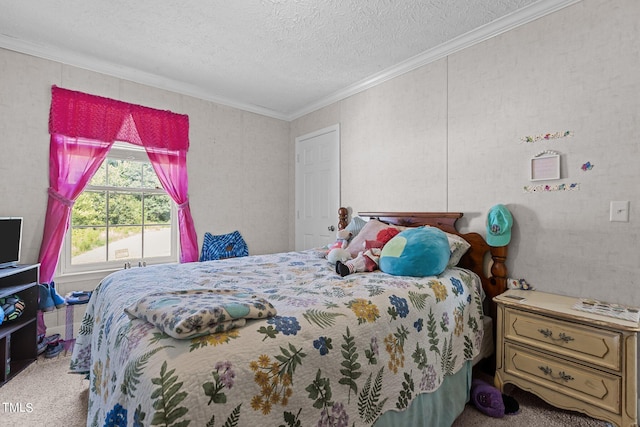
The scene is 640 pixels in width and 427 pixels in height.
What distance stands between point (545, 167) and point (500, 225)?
48cm

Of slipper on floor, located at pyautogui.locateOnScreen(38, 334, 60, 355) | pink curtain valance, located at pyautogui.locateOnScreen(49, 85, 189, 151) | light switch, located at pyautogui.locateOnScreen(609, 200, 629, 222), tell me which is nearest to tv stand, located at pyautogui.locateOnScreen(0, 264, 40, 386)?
slipper on floor, located at pyautogui.locateOnScreen(38, 334, 60, 355)

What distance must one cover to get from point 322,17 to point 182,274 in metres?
2.07

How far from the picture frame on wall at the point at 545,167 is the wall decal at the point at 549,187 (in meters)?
0.05

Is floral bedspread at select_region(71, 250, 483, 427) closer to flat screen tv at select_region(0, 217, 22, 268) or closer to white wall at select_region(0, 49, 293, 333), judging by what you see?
flat screen tv at select_region(0, 217, 22, 268)

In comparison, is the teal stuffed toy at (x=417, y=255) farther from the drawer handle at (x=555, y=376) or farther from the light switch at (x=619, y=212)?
the light switch at (x=619, y=212)

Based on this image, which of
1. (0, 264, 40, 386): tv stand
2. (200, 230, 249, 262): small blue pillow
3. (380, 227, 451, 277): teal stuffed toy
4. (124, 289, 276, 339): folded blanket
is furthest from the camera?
(200, 230, 249, 262): small blue pillow

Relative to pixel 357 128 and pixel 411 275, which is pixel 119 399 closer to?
pixel 411 275

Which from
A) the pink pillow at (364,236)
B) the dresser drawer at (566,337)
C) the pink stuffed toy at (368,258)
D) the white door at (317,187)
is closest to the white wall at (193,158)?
the white door at (317,187)

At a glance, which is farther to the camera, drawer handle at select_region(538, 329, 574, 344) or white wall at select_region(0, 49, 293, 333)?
white wall at select_region(0, 49, 293, 333)

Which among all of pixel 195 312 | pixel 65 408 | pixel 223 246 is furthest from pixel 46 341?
pixel 195 312

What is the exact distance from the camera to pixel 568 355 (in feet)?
5.15

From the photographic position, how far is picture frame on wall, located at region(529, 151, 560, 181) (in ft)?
6.35

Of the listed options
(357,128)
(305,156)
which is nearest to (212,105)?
(305,156)

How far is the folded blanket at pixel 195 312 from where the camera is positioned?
925 mm
